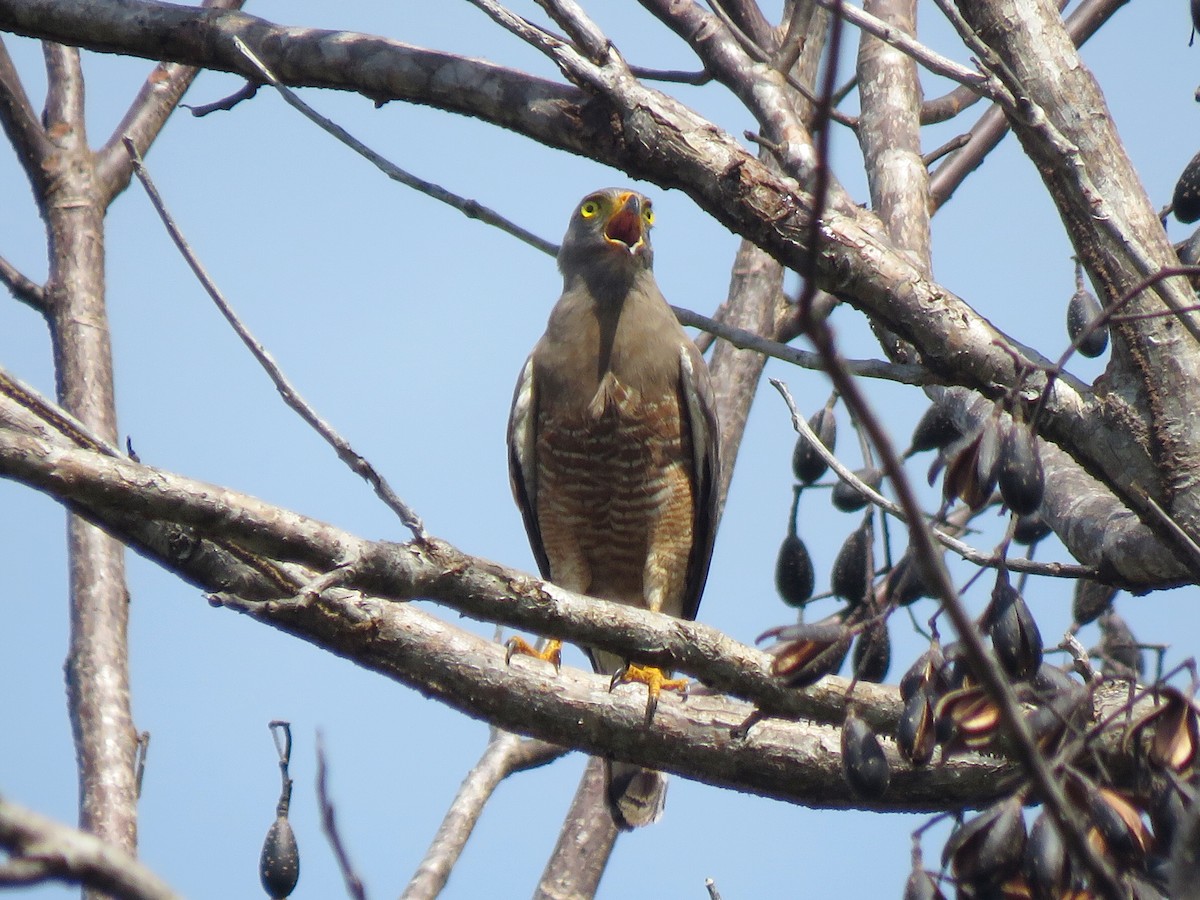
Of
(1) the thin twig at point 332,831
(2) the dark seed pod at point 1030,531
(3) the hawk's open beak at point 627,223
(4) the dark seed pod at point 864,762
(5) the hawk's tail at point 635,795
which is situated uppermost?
(3) the hawk's open beak at point 627,223

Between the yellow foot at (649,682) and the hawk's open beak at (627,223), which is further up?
the hawk's open beak at (627,223)

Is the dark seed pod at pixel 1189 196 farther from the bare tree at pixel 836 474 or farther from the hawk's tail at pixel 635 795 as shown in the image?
the hawk's tail at pixel 635 795

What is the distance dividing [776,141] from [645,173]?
701mm

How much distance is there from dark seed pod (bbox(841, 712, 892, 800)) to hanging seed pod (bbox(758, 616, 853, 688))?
119mm

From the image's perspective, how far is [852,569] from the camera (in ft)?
14.1

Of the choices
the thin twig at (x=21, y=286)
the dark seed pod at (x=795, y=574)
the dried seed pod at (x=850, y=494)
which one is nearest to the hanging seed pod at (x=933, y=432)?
the dried seed pod at (x=850, y=494)

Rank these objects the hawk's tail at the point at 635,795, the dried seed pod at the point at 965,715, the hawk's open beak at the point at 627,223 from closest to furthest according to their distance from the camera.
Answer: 1. the dried seed pod at the point at 965,715
2. the hawk's tail at the point at 635,795
3. the hawk's open beak at the point at 627,223

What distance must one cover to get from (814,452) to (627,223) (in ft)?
6.91

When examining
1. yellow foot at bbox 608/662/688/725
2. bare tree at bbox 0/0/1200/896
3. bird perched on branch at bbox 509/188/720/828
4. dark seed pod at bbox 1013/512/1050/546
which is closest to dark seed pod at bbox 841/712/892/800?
bare tree at bbox 0/0/1200/896

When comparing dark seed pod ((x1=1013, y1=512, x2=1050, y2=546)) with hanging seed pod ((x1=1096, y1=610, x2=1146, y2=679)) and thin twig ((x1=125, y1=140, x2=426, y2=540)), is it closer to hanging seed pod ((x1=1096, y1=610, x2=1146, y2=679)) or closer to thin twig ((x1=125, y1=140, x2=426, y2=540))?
hanging seed pod ((x1=1096, y1=610, x2=1146, y2=679))

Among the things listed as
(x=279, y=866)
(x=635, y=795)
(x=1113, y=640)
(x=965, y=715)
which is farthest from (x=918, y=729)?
(x=635, y=795)

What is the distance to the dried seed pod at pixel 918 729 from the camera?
2227 mm

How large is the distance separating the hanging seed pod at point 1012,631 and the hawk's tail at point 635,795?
292 cm

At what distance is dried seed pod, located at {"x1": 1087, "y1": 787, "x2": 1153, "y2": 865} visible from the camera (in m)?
1.92
